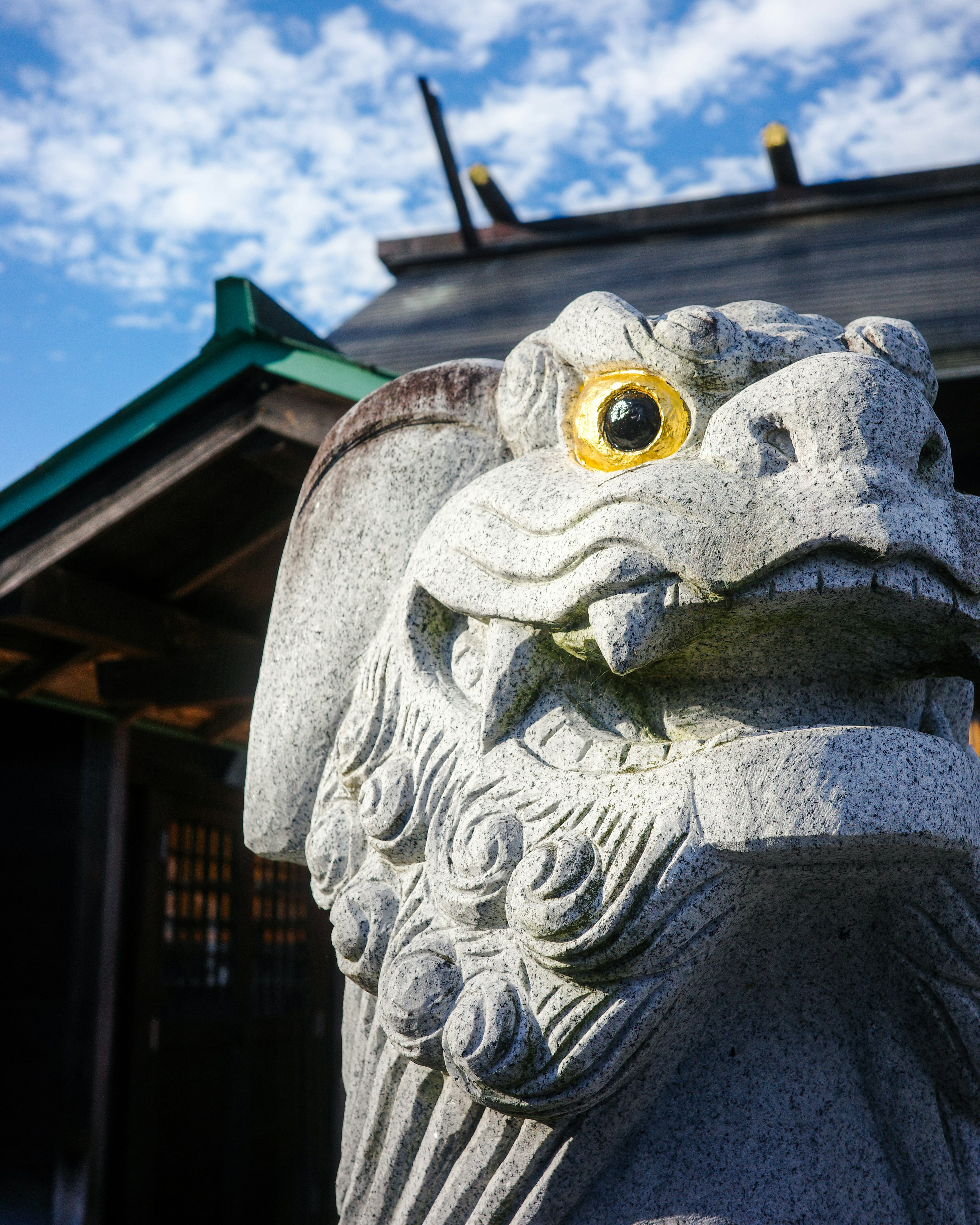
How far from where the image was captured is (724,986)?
1564 mm

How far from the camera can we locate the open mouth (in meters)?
1.47

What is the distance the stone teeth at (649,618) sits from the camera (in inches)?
59.0

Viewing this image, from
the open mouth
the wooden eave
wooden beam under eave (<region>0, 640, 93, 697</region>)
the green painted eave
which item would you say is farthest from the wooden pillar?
the open mouth

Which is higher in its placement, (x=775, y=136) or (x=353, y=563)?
(x=775, y=136)

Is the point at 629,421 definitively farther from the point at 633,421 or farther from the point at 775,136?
the point at 775,136

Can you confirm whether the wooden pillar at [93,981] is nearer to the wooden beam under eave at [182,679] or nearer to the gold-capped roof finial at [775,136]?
the wooden beam under eave at [182,679]

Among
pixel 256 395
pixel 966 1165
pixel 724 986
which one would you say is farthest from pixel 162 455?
pixel 966 1165

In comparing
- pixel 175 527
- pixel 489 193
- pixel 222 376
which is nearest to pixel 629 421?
pixel 222 376

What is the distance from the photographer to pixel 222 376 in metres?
3.31

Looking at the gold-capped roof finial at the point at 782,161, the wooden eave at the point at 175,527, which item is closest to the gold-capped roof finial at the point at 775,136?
the gold-capped roof finial at the point at 782,161

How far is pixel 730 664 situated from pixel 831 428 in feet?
1.22

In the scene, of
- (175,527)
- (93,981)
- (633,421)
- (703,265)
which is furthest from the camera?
(703,265)

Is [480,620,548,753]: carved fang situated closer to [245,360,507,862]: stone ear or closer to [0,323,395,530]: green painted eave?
[245,360,507,862]: stone ear

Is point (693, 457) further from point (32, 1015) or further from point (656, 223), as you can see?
point (656, 223)
